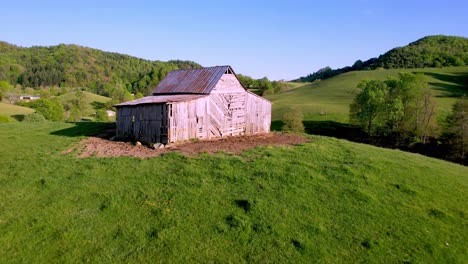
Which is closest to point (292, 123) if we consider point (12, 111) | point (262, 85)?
point (12, 111)

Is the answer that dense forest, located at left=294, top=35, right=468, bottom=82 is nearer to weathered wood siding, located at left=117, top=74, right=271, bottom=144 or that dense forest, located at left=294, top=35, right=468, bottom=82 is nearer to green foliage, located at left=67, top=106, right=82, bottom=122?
green foliage, located at left=67, top=106, right=82, bottom=122

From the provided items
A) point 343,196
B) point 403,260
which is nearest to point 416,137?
point 343,196

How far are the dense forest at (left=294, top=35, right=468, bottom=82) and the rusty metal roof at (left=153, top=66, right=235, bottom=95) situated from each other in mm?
140249

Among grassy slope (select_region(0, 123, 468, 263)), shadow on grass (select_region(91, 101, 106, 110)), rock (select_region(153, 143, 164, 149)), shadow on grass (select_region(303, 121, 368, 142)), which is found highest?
shadow on grass (select_region(91, 101, 106, 110))

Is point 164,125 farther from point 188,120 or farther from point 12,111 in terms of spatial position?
point 12,111

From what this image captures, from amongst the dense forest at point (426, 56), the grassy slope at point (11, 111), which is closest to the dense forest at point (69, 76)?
the dense forest at point (426, 56)

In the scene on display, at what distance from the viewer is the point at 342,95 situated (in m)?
98.5

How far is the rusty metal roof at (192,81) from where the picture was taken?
1075 inches

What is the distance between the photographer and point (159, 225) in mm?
11391

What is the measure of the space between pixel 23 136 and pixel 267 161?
2239cm

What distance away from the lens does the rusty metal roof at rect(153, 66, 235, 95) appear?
2730cm

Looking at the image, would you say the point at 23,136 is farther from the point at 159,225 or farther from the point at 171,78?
the point at 159,225

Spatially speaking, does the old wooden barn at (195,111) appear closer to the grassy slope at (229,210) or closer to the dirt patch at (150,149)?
the dirt patch at (150,149)

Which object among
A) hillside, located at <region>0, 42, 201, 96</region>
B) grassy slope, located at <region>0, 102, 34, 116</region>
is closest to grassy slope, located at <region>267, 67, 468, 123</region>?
grassy slope, located at <region>0, 102, 34, 116</region>
